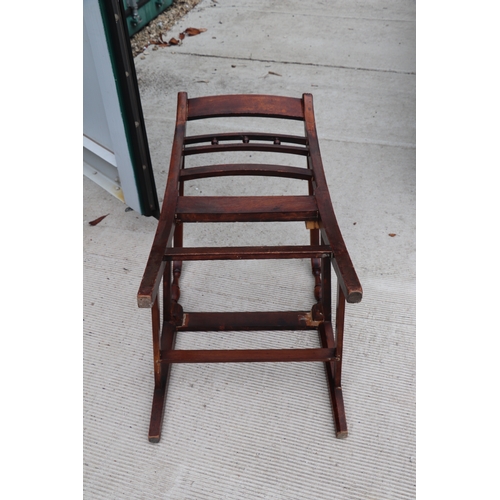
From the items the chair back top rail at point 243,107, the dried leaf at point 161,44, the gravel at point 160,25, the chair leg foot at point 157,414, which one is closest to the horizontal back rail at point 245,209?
the chair back top rail at point 243,107

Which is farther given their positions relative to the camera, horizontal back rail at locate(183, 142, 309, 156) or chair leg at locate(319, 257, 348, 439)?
horizontal back rail at locate(183, 142, 309, 156)

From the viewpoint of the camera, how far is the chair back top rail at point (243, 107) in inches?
71.3

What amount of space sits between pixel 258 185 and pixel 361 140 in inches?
27.4

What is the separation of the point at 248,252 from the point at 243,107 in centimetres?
69

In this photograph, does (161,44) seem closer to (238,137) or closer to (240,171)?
(238,137)

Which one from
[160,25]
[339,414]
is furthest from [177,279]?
[160,25]

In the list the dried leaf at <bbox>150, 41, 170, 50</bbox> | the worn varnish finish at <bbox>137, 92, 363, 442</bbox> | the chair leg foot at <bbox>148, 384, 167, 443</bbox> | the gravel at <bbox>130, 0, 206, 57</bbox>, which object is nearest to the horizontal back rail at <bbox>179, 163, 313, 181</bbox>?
the worn varnish finish at <bbox>137, 92, 363, 442</bbox>

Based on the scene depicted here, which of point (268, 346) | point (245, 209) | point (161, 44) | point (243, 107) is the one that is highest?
point (243, 107)

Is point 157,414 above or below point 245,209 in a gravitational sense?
below

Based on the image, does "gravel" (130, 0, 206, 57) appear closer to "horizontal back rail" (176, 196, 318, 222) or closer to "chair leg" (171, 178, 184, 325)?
"chair leg" (171, 178, 184, 325)

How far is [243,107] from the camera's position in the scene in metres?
1.82

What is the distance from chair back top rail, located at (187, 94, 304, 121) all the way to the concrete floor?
1.85 ft

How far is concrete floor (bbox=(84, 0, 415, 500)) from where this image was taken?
1428 mm

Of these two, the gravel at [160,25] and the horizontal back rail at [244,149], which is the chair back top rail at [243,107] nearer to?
the horizontal back rail at [244,149]
